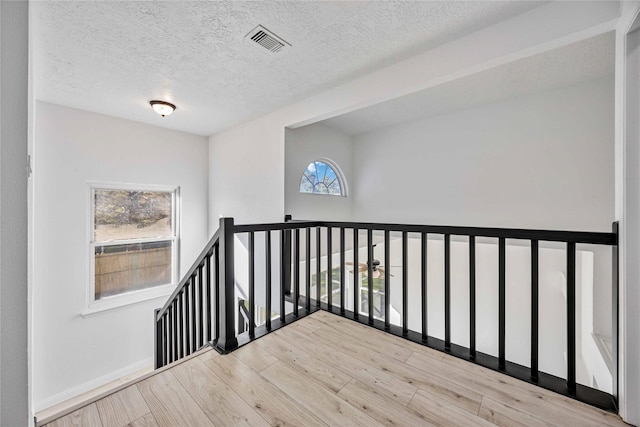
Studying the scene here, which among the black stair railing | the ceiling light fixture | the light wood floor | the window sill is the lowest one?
the window sill

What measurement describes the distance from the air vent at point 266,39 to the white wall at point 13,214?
1390 mm

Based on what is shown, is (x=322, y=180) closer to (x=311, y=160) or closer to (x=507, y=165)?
(x=311, y=160)

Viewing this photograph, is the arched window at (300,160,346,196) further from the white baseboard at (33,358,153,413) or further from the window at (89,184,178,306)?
the white baseboard at (33,358,153,413)

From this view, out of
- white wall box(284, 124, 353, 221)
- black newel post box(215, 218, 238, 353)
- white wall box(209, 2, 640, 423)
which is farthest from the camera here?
white wall box(284, 124, 353, 221)

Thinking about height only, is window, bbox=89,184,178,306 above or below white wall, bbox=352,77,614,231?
below

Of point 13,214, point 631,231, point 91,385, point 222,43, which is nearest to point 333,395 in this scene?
point 13,214

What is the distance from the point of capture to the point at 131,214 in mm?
3908

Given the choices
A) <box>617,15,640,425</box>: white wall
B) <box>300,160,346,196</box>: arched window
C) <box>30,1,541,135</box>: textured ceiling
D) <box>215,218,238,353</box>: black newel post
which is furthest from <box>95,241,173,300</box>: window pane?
<box>617,15,640,425</box>: white wall

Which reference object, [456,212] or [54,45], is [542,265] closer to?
[456,212]

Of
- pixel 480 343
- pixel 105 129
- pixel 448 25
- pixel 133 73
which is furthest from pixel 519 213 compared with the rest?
pixel 105 129

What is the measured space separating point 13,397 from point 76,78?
291cm

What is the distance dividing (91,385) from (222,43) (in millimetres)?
4399

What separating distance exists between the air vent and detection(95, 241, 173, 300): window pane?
11.2 feet

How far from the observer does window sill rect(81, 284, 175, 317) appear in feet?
11.5
